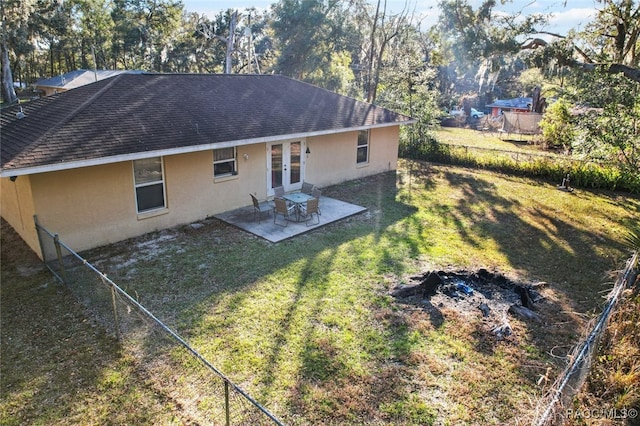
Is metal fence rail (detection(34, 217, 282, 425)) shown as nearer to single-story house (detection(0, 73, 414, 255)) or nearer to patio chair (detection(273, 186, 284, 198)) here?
single-story house (detection(0, 73, 414, 255))

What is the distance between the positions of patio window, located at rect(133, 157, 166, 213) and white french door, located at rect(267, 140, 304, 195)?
11.5ft

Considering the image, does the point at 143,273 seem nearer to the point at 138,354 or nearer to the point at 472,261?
the point at 138,354

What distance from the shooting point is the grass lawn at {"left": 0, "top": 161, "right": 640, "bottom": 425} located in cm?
492

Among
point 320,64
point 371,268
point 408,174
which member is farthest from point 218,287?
point 320,64

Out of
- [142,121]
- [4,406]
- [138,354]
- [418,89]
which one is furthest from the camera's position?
[418,89]

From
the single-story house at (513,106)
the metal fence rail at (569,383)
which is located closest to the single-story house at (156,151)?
the metal fence rail at (569,383)

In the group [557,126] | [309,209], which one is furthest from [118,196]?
[557,126]

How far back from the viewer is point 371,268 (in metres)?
8.53

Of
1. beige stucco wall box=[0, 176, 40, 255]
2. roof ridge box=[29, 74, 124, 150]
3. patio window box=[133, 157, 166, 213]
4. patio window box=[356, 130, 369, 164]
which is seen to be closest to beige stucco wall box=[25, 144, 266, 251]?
patio window box=[133, 157, 166, 213]

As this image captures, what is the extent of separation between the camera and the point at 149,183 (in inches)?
386

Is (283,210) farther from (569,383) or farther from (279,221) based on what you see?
(569,383)

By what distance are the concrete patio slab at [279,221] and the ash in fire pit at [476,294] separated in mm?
3614

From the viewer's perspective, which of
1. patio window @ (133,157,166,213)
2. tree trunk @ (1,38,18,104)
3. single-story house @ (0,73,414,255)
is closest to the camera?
single-story house @ (0,73,414,255)

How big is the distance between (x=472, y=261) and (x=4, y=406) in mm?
8462
